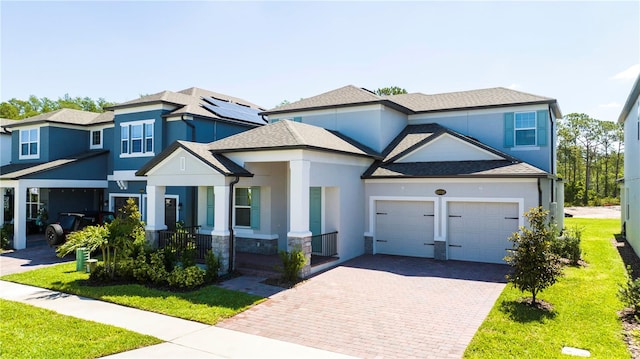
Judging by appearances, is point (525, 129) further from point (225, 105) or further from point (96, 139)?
point (96, 139)

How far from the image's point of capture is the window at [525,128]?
1653 centimetres

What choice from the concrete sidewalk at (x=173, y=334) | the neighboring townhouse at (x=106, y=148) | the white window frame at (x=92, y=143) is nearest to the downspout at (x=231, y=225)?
the concrete sidewalk at (x=173, y=334)

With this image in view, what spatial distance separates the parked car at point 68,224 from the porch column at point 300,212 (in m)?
9.82

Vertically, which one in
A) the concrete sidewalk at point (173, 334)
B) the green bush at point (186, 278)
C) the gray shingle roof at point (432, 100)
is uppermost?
the gray shingle roof at point (432, 100)

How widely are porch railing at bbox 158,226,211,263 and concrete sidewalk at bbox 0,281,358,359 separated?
3125mm

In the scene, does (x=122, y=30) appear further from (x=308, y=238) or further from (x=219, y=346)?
(x=219, y=346)

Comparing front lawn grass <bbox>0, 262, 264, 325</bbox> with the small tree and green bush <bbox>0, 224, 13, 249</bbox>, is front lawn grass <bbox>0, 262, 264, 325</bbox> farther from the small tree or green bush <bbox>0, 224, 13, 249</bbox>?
green bush <bbox>0, 224, 13, 249</bbox>

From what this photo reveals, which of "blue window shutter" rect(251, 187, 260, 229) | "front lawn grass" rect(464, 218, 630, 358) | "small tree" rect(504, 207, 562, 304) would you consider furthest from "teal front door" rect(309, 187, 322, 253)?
"small tree" rect(504, 207, 562, 304)

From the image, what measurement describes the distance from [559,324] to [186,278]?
8926 mm

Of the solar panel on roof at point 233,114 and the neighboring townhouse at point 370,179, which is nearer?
the neighboring townhouse at point 370,179

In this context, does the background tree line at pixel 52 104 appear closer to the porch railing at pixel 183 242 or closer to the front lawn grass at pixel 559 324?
the porch railing at pixel 183 242

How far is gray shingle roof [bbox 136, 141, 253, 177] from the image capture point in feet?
41.1

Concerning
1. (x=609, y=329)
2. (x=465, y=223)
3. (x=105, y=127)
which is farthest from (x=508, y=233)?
(x=105, y=127)

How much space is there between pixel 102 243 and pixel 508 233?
12970 millimetres
